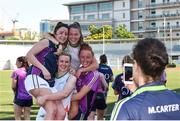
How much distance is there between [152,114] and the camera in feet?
9.12

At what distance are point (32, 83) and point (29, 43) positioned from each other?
75.2 metres

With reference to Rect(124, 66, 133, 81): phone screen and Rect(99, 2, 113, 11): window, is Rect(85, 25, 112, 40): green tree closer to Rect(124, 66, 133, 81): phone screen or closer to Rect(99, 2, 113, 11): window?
Rect(99, 2, 113, 11): window

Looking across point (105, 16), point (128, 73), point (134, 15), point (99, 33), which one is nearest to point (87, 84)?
point (128, 73)

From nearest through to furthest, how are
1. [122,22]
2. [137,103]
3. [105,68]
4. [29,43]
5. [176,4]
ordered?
[137,103], [105,68], [29,43], [176,4], [122,22]

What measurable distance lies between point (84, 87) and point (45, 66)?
0.78 m

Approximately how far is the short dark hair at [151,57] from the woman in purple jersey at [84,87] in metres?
3.53

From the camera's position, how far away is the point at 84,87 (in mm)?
6598

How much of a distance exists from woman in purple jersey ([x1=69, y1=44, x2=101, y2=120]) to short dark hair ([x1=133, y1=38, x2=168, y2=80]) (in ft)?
11.6

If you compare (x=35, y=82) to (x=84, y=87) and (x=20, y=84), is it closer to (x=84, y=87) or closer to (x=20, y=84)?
(x=84, y=87)

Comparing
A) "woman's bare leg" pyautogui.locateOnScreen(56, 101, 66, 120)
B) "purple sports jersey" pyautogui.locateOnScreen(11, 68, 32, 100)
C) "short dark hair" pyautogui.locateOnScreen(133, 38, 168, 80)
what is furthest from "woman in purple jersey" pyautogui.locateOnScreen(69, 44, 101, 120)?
"purple sports jersey" pyautogui.locateOnScreen(11, 68, 32, 100)

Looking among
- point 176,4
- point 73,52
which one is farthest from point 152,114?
point 176,4

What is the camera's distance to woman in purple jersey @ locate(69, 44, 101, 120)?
21.4ft

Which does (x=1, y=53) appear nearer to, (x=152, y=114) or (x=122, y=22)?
(x=122, y=22)

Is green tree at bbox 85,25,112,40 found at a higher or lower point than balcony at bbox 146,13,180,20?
lower
